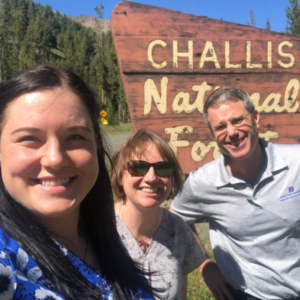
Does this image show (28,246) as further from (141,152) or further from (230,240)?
(230,240)

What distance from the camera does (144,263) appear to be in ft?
5.23

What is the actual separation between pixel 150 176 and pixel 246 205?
0.76 metres

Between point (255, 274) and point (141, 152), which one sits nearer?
point (141, 152)

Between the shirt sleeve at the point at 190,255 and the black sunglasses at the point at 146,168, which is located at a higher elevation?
the black sunglasses at the point at 146,168

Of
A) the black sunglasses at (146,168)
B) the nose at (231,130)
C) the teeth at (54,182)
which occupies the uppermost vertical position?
the nose at (231,130)

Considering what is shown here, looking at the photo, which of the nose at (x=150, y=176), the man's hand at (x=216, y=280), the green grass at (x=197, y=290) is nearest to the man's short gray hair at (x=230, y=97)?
the nose at (x=150, y=176)

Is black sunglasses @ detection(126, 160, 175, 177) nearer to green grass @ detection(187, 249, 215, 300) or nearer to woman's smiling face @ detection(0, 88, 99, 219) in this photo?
woman's smiling face @ detection(0, 88, 99, 219)

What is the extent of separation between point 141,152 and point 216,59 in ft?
5.69

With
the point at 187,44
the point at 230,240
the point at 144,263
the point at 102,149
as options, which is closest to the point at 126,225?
the point at 144,263

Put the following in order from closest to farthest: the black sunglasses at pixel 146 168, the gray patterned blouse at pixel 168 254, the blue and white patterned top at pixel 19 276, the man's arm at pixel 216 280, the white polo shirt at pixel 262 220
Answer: the blue and white patterned top at pixel 19 276
the gray patterned blouse at pixel 168 254
the black sunglasses at pixel 146 168
the white polo shirt at pixel 262 220
the man's arm at pixel 216 280

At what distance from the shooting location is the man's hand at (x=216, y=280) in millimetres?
2183

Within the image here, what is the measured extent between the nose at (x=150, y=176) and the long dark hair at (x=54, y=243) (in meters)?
0.42

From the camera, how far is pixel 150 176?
165cm

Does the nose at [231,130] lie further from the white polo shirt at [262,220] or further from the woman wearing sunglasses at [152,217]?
the woman wearing sunglasses at [152,217]
